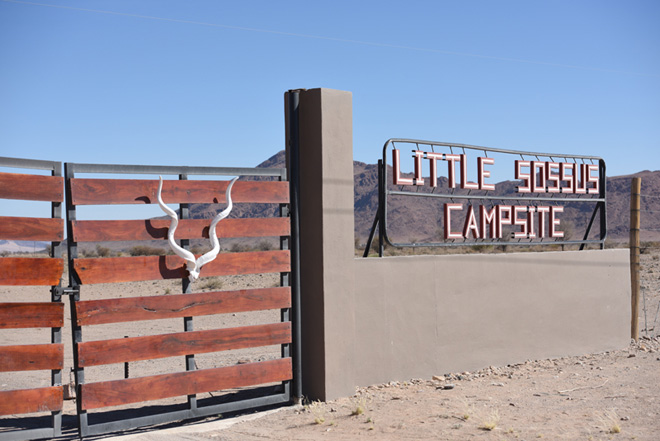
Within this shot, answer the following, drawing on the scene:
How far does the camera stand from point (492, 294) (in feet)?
38.1

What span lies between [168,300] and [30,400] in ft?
5.81

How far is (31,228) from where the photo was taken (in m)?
7.19

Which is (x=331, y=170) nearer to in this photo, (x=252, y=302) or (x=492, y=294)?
(x=252, y=302)

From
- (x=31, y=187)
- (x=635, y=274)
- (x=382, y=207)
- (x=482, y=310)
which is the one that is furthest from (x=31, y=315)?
(x=635, y=274)

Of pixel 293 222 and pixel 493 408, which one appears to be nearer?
pixel 493 408

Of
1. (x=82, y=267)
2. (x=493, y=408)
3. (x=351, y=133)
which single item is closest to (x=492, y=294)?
(x=493, y=408)

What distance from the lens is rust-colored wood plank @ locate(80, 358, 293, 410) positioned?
24.7ft

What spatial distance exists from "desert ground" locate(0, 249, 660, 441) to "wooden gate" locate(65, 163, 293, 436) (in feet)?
1.54

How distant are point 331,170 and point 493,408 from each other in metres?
3.63

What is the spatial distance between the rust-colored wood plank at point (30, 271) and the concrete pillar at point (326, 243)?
3.20 metres

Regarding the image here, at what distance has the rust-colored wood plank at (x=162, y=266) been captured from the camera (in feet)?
24.7

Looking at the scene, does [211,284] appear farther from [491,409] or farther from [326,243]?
[491,409]

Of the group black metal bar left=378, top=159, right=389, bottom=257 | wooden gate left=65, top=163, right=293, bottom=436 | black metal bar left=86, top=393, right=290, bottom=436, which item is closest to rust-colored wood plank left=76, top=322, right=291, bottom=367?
wooden gate left=65, top=163, right=293, bottom=436

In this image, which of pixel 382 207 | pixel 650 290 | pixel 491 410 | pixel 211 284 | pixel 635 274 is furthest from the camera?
pixel 211 284
